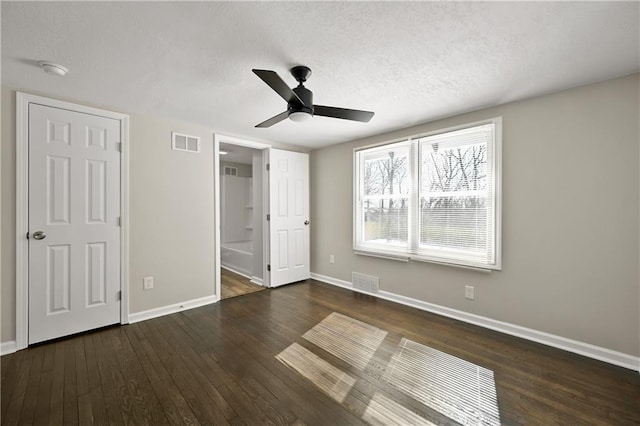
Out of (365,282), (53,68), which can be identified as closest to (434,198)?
(365,282)

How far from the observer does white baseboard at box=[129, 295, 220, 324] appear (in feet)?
9.80

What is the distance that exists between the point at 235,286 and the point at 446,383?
3.34 m

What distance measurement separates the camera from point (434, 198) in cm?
329

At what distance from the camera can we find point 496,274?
9.18 feet

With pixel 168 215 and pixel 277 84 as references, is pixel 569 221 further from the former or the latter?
pixel 168 215

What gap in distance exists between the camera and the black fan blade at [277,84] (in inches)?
64.5

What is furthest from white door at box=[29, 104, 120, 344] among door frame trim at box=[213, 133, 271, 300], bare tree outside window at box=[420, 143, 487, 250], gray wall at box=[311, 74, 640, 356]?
gray wall at box=[311, 74, 640, 356]

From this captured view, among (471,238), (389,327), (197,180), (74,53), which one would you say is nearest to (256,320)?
(389,327)

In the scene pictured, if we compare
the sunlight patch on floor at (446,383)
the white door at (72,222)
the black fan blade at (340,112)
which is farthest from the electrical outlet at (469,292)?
the white door at (72,222)

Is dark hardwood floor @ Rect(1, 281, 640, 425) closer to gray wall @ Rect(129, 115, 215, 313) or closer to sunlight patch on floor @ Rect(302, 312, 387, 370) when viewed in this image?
sunlight patch on floor @ Rect(302, 312, 387, 370)

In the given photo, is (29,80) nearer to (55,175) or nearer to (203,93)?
(55,175)

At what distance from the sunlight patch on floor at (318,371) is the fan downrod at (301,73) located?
7.45ft

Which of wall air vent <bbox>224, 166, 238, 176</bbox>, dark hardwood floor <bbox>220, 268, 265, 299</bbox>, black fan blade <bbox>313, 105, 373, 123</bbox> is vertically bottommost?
dark hardwood floor <bbox>220, 268, 265, 299</bbox>

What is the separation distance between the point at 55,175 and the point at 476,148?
427 cm
